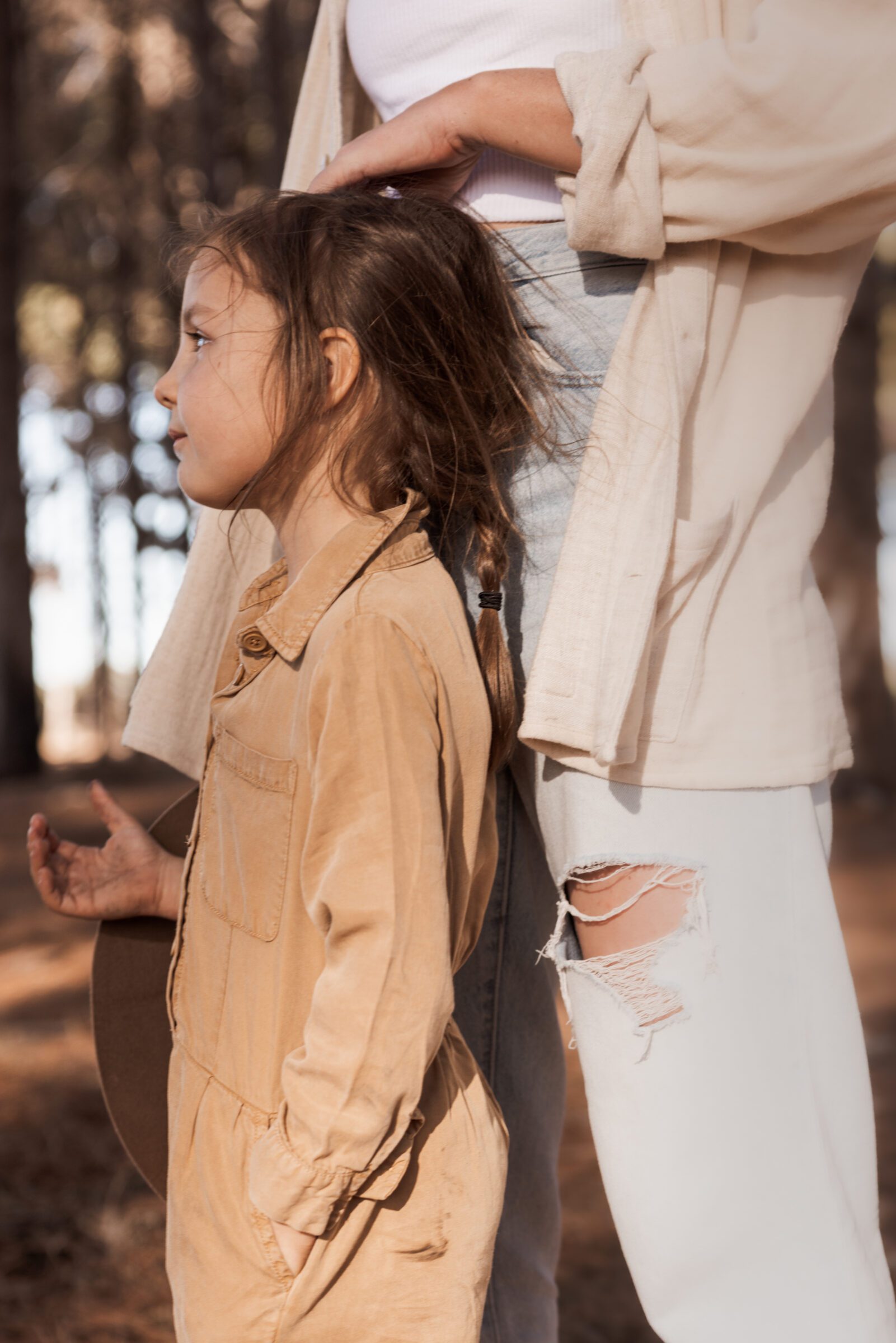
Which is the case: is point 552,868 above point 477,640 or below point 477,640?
below

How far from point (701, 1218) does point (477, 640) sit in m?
0.56

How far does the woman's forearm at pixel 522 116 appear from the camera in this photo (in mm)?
1151

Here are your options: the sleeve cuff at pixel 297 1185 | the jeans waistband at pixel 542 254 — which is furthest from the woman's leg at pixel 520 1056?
the jeans waistband at pixel 542 254

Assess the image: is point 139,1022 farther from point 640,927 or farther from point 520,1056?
point 640,927

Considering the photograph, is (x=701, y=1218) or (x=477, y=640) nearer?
(x=701, y=1218)

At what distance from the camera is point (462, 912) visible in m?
1.18

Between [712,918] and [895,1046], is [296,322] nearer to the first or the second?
[712,918]

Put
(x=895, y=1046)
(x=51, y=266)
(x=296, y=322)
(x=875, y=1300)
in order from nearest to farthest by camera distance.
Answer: (x=875, y=1300), (x=296, y=322), (x=895, y=1046), (x=51, y=266)

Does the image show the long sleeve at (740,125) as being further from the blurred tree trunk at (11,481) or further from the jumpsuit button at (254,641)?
the blurred tree trunk at (11,481)

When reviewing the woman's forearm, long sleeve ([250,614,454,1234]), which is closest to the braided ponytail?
long sleeve ([250,614,454,1234])

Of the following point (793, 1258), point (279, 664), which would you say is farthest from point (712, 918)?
point (279, 664)

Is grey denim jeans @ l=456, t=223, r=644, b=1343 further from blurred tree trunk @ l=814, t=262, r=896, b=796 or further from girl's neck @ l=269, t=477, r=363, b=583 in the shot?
blurred tree trunk @ l=814, t=262, r=896, b=796

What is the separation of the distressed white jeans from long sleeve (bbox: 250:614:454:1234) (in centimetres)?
19

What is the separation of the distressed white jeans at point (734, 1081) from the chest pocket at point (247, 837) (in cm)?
27
